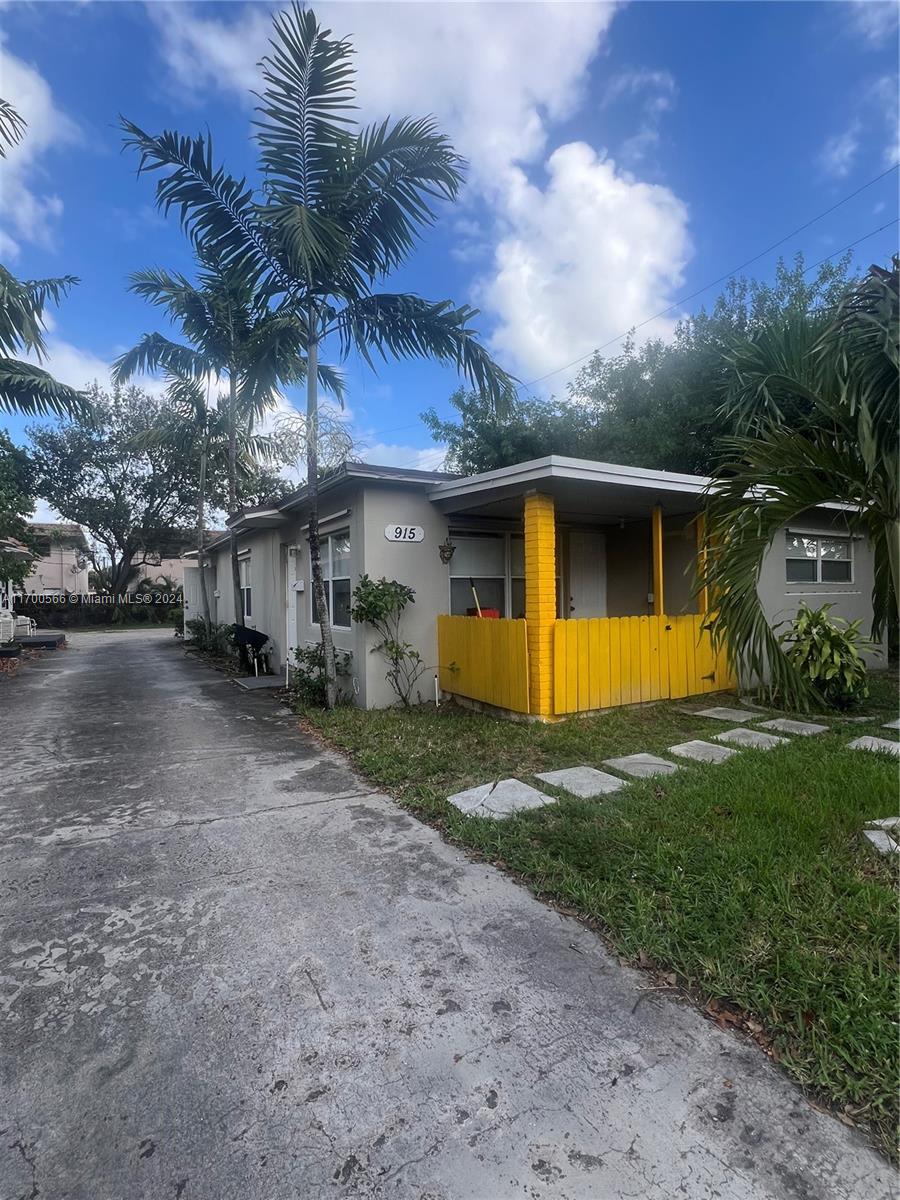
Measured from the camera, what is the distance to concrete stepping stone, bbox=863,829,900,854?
9.66 feet

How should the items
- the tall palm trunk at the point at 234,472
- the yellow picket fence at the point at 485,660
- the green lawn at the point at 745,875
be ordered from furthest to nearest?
the tall palm trunk at the point at 234,472 → the yellow picket fence at the point at 485,660 → the green lawn at the point at 745,875

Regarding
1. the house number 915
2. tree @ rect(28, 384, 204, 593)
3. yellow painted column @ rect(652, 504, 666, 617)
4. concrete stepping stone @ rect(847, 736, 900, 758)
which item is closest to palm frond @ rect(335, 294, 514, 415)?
the house number 915

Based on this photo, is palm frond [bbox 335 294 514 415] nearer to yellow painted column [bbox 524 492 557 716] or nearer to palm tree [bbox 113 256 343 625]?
palm tree [bbox 113 256 343 625]

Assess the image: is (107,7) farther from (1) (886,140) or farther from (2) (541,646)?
(1) (886,140)

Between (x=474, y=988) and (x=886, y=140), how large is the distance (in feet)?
32.2

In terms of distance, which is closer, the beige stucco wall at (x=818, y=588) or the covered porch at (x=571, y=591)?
the covered porch at (x=571, y=591)

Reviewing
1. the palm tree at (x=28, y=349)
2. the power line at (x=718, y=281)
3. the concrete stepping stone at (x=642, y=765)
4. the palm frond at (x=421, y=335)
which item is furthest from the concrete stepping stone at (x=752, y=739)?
the palm tree at (x=28, y=349)

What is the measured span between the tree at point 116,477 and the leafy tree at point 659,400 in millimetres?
15292

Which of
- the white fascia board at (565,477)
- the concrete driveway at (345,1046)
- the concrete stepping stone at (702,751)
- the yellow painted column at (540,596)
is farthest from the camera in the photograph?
the yellow painted column at (540,596)

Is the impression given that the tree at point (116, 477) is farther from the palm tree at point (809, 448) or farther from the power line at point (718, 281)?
the palm tree at point (809, 448)

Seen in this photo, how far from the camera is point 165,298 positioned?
834 centimetres

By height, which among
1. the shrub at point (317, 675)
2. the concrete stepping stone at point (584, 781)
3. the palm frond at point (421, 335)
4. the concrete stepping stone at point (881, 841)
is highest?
the palm frond at point (421, 335)

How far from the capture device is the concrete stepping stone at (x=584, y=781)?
4.12 meters

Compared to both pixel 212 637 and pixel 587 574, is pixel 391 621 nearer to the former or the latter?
pixel 587 574
